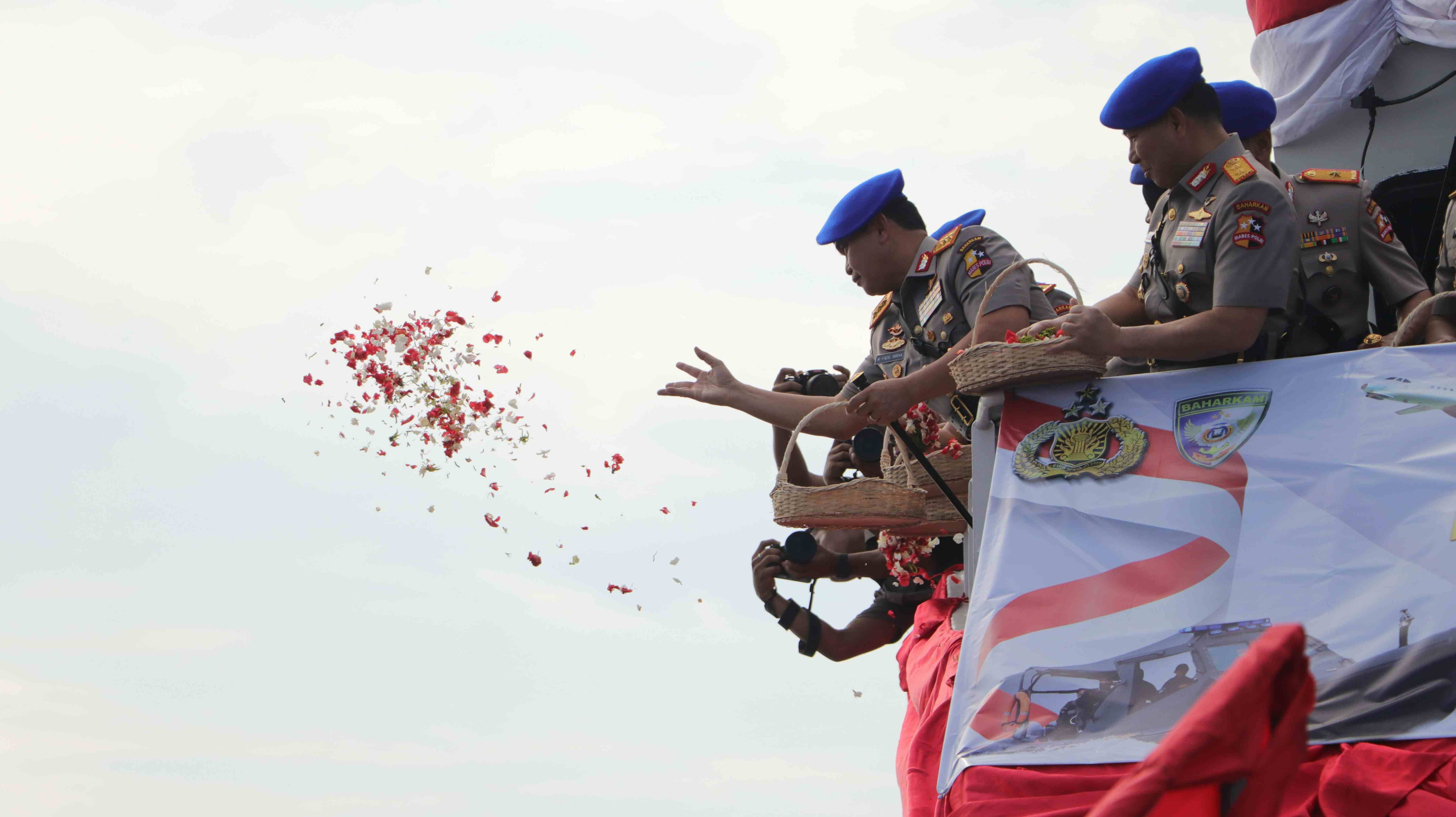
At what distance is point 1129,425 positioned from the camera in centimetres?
356

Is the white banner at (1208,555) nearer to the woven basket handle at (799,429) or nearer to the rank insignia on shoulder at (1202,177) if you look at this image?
the rank insignia on shoulder at (1202,177)

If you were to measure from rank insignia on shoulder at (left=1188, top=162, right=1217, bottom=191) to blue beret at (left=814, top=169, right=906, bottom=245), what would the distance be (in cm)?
131

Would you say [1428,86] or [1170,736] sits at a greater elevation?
[1428,86]

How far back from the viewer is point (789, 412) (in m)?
4.69

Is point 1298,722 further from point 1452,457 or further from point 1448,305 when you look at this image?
point 1448,305

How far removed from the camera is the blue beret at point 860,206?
488 centimetres

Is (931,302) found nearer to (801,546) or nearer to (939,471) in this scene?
(939,471)

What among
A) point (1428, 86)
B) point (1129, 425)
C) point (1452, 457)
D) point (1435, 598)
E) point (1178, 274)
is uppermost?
point (1428, 86)

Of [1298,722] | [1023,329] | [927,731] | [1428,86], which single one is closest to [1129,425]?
[1023,329]

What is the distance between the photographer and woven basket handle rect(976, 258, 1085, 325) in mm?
3984

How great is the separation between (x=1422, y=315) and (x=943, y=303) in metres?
1.59

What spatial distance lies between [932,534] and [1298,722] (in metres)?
3.25

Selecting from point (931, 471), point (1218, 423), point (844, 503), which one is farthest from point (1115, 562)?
point (844, 503)

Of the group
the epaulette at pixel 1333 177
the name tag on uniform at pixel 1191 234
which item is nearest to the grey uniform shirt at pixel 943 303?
the name tag on uniform at pixel 1191 234
